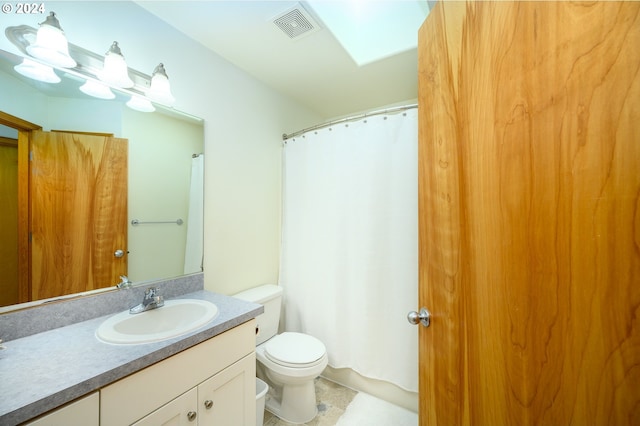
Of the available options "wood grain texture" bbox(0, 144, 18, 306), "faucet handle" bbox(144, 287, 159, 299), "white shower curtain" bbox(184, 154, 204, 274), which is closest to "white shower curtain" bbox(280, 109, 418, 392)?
"white shower curtain" bbox(184, 154, 204, 274)

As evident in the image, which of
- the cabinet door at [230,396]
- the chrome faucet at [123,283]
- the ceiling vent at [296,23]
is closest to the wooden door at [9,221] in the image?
the chrome faucet at [123,283]

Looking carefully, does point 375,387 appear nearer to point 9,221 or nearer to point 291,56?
point 9,221

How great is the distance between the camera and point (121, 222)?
1.23 meters

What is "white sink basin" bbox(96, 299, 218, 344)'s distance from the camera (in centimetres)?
88

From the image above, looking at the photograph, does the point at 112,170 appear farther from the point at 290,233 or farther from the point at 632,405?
the point at 632,405

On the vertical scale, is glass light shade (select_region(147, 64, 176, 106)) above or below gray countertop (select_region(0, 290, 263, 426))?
above

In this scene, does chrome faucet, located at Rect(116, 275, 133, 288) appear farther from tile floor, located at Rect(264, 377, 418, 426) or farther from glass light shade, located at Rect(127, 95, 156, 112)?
tile floor, located at Rect(264, 377, 418, 426)

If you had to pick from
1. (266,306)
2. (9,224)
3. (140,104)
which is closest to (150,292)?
(9,224)

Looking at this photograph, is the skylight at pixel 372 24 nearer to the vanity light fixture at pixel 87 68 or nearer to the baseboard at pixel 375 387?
the vanity light fixture at pixel 87 68

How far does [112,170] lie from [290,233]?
1233 millimetres

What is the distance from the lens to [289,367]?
139cm

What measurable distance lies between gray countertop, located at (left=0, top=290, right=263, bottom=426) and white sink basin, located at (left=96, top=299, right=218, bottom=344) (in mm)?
29

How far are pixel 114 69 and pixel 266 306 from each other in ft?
5.21

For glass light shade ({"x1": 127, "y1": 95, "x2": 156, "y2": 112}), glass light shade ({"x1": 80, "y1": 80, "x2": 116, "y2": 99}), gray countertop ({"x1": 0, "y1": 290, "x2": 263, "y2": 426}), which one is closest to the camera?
gray countertop ({"x1": 0, "y1": 290, "x2": 263, "y2": 426})
